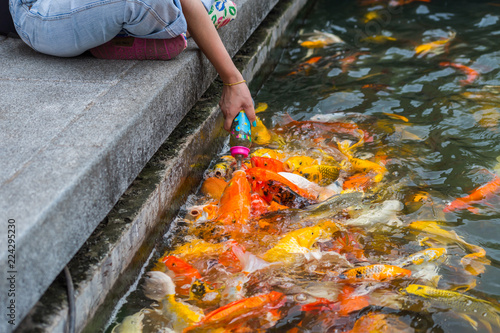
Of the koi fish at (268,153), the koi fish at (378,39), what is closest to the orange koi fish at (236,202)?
the koi fish at (268,153)

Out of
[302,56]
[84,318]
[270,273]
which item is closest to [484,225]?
[270,273]

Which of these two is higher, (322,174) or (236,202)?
(236,202)

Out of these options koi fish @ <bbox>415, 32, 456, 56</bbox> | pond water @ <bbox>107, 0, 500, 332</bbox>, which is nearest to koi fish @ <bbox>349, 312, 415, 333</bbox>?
pond water @ <bbox>107, 0, 500, 332</bbox>

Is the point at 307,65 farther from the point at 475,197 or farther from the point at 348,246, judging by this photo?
the point at 348,246

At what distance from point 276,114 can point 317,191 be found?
1466mm

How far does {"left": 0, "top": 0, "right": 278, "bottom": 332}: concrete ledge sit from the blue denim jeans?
21 cm

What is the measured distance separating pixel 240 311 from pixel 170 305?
420mm

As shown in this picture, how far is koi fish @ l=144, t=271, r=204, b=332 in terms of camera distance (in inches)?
110

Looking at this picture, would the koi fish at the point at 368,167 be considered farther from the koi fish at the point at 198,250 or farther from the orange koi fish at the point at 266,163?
the koi fish at the point at 198,250

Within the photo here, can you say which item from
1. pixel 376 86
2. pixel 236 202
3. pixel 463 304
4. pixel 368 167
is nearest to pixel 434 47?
pixel 376 86

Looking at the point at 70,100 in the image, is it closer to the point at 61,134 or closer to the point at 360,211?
the point at 61,134

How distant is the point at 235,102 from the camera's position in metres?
3.82

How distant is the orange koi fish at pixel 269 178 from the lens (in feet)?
12.2

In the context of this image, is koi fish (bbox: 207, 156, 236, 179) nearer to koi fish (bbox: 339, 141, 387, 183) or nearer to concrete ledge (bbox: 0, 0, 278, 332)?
concrete ledge (bbox: 0, 0, 278, 332)
